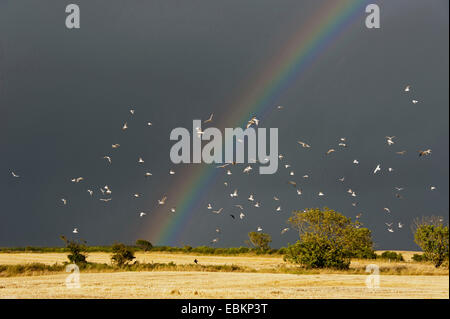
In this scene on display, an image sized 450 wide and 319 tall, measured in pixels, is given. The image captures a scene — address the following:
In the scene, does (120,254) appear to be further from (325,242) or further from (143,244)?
(143,244)

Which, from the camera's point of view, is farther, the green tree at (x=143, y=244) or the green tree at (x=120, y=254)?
the green tree at (x=143, y=244)

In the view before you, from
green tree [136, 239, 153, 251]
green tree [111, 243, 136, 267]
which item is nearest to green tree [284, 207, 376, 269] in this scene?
green tree [111, 243, 136, 267]

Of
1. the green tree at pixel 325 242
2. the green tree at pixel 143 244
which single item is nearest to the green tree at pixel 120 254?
the green tree at pixel 325 242

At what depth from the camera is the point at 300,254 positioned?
199 ft

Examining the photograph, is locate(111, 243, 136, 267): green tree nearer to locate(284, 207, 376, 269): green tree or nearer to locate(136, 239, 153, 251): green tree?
locate(284, 207, 376, 269): green tree

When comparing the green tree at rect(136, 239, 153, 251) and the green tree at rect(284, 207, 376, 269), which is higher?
the green tree at rect(284, 207, 376, 269)

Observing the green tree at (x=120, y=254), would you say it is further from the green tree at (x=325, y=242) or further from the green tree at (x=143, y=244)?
the green tree at (x=143, y=244)

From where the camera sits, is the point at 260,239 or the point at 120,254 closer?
the point at 120,254

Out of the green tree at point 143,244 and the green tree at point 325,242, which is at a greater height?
the green tree at point 325,242

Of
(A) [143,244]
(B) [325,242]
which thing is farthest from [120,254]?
(A) [143,244]

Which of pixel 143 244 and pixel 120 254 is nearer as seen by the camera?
pixel 120 254
